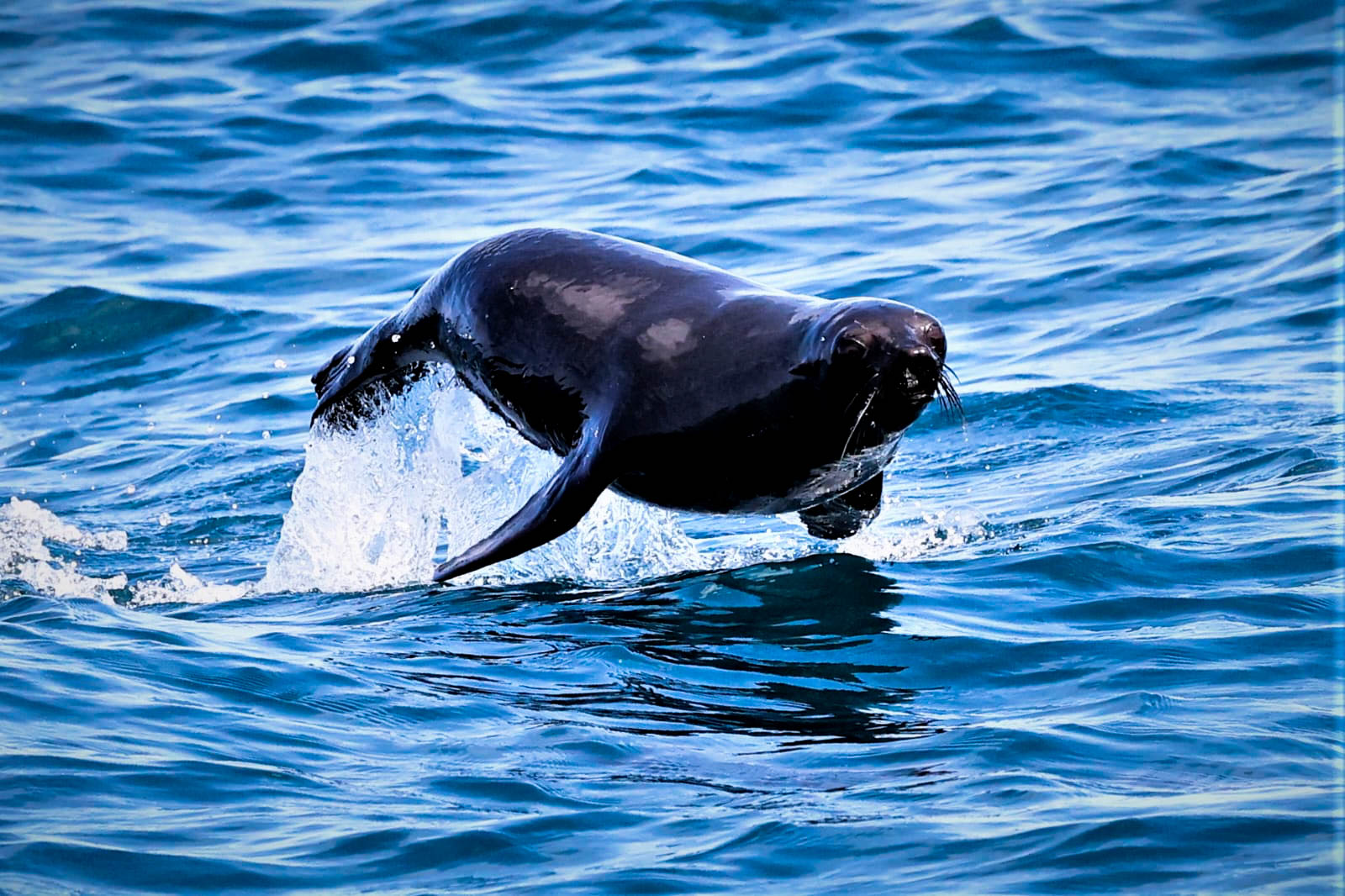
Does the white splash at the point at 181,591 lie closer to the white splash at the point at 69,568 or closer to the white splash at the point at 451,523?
the white splash at the point at 69,568

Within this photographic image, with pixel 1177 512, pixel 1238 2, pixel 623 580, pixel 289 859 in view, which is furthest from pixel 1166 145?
pixel 289 859

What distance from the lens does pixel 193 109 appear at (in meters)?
21.2

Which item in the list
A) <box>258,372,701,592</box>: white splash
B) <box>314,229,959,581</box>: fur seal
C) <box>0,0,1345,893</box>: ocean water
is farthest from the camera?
<box>258,372,701,592</box>: white splash

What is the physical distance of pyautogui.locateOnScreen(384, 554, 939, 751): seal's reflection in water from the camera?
268 inches

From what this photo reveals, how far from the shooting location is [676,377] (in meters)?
8.05

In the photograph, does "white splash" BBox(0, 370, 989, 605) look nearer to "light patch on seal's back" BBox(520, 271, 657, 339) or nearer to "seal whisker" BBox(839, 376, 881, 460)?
"light patch on seal's back" BBox(520, 271, 657, 339)

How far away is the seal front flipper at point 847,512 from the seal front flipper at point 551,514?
1159mm

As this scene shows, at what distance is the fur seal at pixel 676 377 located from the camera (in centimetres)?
744

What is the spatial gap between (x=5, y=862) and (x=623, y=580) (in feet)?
13.4

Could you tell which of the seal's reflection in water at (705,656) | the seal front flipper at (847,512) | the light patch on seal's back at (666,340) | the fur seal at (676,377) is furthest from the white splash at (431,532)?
the light patch on seal's back at (666,340)

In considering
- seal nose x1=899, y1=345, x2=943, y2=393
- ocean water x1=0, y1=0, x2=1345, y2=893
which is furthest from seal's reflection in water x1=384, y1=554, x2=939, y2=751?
seal nose x1=899, y1=345, x2=943, y2=393

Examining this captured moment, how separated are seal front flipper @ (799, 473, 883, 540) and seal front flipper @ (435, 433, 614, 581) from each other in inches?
45.6

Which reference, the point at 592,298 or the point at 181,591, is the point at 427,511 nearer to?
the point at 181,591

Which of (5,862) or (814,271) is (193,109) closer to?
(814,271)
